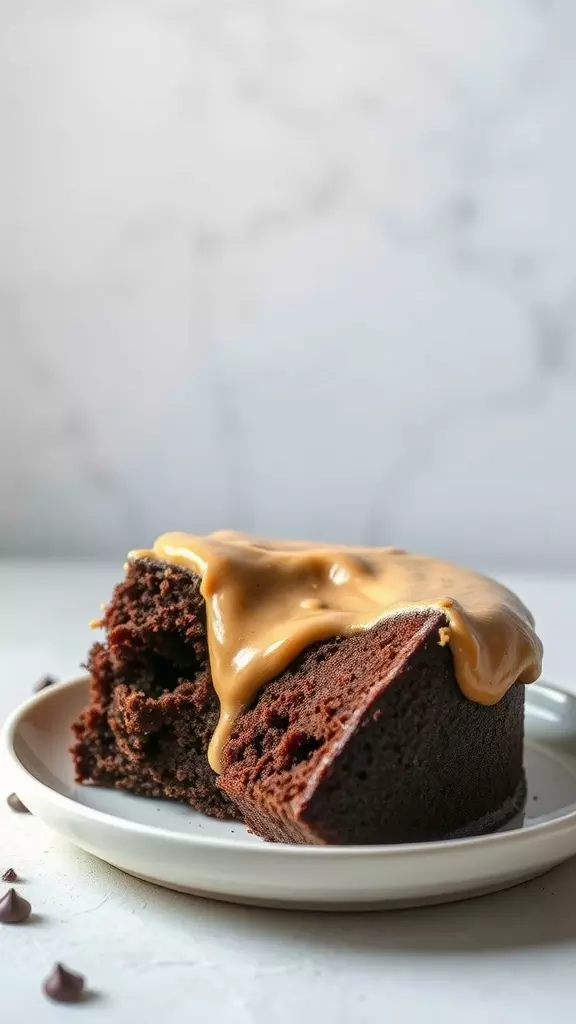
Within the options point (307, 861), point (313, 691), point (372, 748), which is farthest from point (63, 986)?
point (313, 691)

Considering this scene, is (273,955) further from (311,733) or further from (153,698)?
(153,698)

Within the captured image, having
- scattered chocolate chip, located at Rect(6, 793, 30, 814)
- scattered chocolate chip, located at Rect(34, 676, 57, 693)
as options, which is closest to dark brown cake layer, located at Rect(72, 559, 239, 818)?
scattered chocolate chip, located at Rect(6, 793, 30, 814)

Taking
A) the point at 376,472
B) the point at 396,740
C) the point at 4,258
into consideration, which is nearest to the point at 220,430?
the point at 376,472

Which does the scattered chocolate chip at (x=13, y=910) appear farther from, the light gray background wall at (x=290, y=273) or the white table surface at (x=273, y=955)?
the light gray background wall at (x=290, y=273)

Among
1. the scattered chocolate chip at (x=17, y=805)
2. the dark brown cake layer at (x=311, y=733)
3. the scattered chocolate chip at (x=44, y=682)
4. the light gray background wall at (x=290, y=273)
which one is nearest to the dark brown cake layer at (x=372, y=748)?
the dark brown cake layer at (x=311, y=733)

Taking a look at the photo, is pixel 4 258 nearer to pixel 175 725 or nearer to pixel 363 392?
pixel 363 392

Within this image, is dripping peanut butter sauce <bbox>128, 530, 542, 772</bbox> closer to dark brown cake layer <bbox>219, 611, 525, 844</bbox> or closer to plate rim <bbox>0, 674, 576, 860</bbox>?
dark brown cake layer <bbox>219, 611, 525, 844</bbox>
